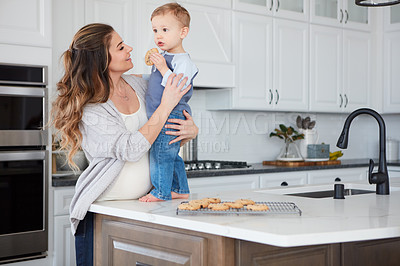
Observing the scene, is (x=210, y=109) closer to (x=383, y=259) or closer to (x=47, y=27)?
(x=47, y=27)

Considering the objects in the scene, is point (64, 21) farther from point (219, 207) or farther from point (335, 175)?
point (335, 175)

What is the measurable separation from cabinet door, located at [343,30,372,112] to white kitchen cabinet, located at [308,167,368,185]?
0.67m

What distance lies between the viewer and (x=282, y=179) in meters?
4.56

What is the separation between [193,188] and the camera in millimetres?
3916

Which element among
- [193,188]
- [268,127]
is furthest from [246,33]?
[193,188]

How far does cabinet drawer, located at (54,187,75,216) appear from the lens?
11.0ft

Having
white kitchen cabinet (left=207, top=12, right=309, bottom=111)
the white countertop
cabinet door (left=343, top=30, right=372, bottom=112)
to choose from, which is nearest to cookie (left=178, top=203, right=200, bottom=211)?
the white countertop

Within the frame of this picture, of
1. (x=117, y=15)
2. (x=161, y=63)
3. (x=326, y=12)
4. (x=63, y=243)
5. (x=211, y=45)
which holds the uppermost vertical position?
(x=326, y=12)

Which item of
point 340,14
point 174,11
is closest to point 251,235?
point 174,11

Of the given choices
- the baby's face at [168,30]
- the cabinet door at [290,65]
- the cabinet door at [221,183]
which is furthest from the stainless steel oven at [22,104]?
the cabinet door at [290,65]

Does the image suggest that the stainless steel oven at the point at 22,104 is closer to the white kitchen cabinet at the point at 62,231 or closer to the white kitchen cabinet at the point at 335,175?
the white kitchen cabinet at the point at 62,231

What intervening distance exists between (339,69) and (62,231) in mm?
3232

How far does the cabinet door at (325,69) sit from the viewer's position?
17.1 feet

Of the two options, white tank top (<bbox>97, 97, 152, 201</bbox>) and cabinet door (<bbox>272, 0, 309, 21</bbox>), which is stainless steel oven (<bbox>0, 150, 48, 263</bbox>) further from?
cabinet door (<bbox>272, 0, 309, 21</bbox>)
